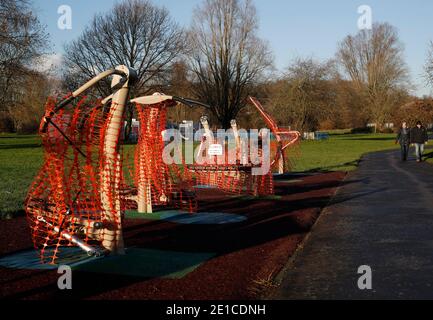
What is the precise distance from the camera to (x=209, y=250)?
7145 millimetres

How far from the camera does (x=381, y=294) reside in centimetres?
511

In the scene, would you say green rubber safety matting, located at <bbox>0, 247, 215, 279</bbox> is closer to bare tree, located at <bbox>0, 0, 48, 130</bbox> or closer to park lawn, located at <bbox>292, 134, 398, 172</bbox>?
park lawn, located at <bbox>292, 134, 398, 172</bbox>

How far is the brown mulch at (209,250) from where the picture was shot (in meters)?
5.14

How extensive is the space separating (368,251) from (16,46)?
36079 mm

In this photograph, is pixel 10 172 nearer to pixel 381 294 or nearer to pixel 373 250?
pixel 373 250

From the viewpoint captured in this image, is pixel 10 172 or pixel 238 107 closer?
A: pixel 10 172

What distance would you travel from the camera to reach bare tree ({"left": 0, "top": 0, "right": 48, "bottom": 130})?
37.2m

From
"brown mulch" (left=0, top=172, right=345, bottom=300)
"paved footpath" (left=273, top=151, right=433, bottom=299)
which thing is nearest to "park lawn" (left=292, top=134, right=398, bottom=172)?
"paved footpath" (left=273, top=151, right=433, bottom=299)

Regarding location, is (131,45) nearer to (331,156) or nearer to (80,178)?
(331,156)

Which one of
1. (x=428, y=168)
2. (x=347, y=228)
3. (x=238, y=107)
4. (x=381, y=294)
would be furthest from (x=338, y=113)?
(x=381, y=294)

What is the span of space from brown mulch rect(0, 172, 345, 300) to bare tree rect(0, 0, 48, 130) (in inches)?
1200

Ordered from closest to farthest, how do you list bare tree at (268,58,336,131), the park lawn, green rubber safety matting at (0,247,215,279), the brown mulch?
the brown mulch < green rubber safety matting at (0,247,215,279) < the park lawn < bare tree at (268,58,336,131)

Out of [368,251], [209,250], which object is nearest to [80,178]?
[209,250]

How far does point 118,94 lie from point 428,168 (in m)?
18.0
